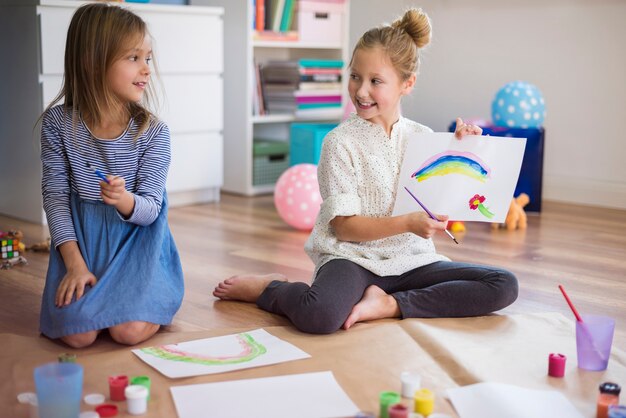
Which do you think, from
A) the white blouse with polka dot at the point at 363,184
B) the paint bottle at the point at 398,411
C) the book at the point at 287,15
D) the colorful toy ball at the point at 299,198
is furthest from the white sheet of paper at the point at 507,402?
the book at the point at 287,15

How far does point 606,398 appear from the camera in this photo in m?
1.40

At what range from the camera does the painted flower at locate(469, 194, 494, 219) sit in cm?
193

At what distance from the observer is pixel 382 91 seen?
6.14 ft

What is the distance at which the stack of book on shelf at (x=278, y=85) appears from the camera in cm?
377

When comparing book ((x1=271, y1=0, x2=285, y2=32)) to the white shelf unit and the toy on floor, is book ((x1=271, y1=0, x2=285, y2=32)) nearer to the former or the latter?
the white shelf unit

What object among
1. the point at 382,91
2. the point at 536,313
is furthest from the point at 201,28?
the point at 536,313

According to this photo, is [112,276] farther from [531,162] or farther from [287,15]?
[287,15]

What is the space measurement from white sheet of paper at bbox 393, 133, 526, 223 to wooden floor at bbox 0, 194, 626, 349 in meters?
0.28

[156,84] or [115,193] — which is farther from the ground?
[156,84]

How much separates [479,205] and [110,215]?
81 cm

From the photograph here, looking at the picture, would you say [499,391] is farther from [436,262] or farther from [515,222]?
[515,222]

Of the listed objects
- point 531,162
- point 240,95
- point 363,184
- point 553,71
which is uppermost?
point 553,71

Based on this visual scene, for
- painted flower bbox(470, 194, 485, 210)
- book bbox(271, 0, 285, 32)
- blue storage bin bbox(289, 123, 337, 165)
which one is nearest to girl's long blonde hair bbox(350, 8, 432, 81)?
painted flower bbox(470, 194, 485, 210)

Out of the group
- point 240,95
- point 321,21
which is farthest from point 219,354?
point 321,21
